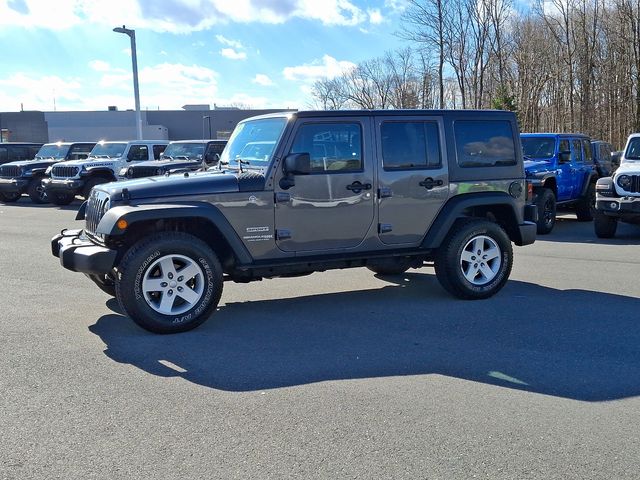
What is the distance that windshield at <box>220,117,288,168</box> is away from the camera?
6305 millimetres

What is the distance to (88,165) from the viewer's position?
18.9m

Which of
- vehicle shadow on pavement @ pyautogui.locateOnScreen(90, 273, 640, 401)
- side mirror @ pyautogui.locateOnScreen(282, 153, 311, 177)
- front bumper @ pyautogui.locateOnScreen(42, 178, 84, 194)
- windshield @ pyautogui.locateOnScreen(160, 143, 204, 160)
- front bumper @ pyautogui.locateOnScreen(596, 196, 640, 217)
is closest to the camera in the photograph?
vehicle shadow on pavement @ pyautogui.locateOnScreen(90, 273, 640, 401)

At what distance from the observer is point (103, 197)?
19.9ft

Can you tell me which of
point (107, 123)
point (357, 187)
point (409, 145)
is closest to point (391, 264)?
point (357, 187)

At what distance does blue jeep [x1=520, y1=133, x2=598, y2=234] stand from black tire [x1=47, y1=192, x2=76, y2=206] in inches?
515

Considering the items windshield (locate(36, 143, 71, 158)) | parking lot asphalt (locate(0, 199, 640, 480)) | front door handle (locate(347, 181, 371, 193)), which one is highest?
windshield (locate(36, 143, 71, 158))

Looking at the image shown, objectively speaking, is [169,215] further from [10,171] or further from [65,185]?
[10,171]

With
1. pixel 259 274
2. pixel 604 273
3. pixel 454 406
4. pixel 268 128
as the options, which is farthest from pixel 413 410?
pixel 604 273

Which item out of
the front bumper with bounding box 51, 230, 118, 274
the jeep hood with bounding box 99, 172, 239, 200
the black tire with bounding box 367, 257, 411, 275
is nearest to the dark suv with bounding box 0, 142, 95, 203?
the black tire with bounding box 367, 257, 411, 275

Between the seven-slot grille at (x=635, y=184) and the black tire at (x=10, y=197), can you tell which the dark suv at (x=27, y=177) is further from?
the seven-slot grille at (x=635, y=184)

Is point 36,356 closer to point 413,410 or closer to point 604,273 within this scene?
point 413,410

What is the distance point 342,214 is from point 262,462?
3.31 meters

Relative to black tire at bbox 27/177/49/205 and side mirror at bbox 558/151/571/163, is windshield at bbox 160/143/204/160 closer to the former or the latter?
black tire at bbox 27/177/49/205

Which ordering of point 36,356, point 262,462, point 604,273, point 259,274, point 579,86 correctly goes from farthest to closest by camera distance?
1. point 579,86
2. point 604,273
3. point 259,274
4. point 36,356
5. point 262,462
